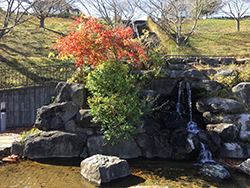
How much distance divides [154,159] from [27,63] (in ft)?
43.6

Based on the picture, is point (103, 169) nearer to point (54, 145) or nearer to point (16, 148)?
point (54, 145)

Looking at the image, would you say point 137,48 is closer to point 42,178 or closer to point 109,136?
point 109,136

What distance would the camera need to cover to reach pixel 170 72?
30.2 ft

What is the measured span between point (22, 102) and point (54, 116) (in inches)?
148

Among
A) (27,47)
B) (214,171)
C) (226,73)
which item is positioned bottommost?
(214,171)

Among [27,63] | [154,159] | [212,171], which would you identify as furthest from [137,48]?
[27,63]

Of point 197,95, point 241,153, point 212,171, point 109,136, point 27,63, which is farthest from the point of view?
point 27,63

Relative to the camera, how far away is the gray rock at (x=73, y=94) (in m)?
8.09

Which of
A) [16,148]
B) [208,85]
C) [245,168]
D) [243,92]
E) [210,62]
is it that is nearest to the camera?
[245,168]

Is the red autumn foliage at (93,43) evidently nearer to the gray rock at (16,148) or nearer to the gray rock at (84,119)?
the gray rock at (84,119)

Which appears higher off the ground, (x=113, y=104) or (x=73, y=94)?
(x=73, y=94)

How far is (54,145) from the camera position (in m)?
6.74

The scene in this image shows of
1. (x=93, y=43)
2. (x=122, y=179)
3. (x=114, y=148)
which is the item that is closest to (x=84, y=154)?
(x=114, y=148)

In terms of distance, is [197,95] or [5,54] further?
[5,54]
